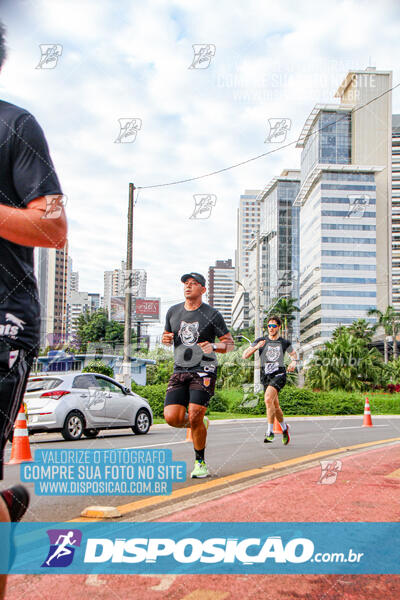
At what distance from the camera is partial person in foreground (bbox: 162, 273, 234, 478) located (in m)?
3.66

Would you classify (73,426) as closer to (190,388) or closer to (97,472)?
(190,388)

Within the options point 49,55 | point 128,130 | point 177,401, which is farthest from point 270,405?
point 49,55

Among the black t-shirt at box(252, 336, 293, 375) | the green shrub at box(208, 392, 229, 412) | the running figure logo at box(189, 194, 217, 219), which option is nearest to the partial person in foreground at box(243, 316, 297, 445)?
the black t-shirt at box(252, 336, 293, 375)

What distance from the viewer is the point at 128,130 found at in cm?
271

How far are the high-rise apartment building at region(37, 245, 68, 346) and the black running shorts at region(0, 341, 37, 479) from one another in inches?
4.6

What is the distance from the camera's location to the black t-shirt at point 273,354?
6421mm

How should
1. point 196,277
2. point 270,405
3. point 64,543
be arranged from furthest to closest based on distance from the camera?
1. point 270,405
2. point 196,277
3. point 64,543

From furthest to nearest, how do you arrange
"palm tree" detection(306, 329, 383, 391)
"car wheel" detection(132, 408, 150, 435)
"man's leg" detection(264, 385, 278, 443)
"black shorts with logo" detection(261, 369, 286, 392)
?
"palm tree" detection(306, 329, 383, 391) → "car wheel" detection(132, 408, 150, 435) → "black shorts with logo" detection(261, 369, 286, 392) → "man's leg" detection(264, 385, 278, 443)

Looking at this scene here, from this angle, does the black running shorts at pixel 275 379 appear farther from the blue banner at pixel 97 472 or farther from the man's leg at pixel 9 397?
the man's leg at pixel 9 397

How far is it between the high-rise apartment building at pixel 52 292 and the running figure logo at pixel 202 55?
1298 mm

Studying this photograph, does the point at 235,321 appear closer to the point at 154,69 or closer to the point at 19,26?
the point at 154,69

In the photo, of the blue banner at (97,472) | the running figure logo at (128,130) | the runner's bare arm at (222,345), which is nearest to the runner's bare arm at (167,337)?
the runner's bare arm at (222,345)

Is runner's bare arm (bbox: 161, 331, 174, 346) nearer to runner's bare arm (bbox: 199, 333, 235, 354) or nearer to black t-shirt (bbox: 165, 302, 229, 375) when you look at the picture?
black t-shirt (bbox: 165, 302, 229, 375)

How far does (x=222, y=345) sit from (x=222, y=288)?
0.42m
